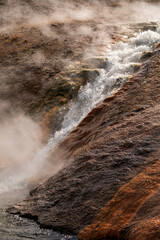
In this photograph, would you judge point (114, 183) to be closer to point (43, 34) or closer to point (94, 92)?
point (94, 92)

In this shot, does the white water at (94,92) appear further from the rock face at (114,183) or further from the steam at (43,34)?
the rock face at (114,183)

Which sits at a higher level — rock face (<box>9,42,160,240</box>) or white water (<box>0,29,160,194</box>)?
white water (<box>0,29,160,194</box>)

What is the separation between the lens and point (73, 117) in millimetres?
9062

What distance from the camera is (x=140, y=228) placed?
3492mm

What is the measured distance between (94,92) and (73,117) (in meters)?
1.14

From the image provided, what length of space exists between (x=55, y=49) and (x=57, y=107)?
370 centimetres

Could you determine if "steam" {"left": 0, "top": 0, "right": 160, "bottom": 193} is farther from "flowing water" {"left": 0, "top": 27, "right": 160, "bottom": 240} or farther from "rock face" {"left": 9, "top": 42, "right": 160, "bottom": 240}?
"rock face" {"left": 9, "top": 42, "right": 160, "bottom": 240}

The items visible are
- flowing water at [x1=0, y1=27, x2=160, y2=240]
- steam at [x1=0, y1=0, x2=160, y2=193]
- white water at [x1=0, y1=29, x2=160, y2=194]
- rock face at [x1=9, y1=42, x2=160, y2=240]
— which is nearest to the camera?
rock face at [x1=9, y1=42, x2=160, y2=240]

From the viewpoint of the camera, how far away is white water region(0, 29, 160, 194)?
7887 millimetres

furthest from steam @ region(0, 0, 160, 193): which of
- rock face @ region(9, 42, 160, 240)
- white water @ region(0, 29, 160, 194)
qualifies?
rock face @ region(9, 42, 160, 240)

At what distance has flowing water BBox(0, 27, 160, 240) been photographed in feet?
15.2

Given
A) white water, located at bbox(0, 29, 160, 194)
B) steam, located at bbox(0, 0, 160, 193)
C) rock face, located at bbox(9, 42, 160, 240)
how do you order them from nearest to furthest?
rock face, located at bbox(9, 42, 160, 240), white water, located at bbox(0, 29, 160, 194), steam, located at bbox(0, 0, 160, 193)

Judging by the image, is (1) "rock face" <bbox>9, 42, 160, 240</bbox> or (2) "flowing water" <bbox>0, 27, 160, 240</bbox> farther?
(2) "flowing water" <bbox>0, 27, 160, 240</bbox>

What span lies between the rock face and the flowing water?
0.86 feet
